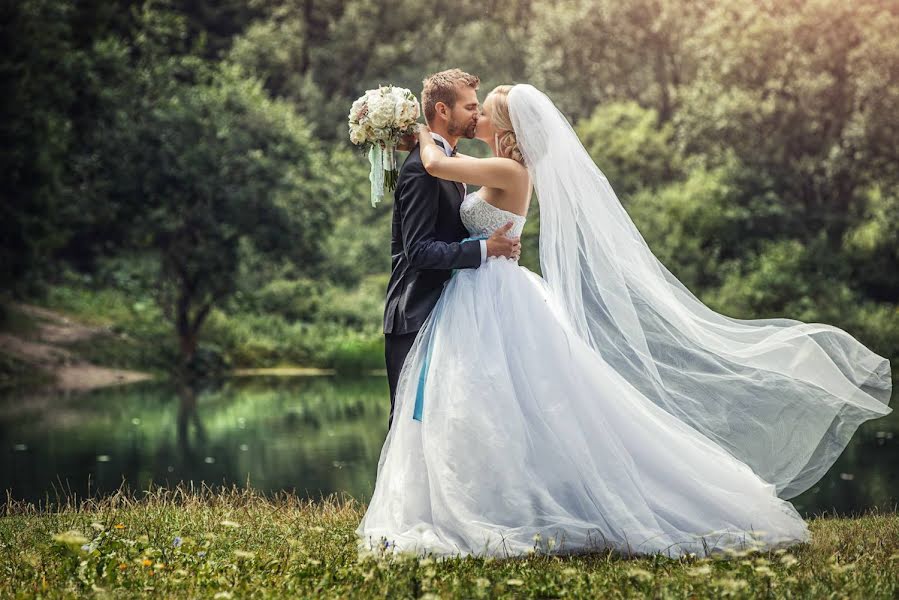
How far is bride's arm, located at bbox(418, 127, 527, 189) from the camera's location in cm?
481

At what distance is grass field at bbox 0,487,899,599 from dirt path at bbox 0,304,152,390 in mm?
14473

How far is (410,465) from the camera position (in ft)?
15.9

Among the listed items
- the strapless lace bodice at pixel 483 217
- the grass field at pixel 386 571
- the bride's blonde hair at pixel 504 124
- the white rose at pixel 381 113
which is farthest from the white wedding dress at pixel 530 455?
the white rose at pixel 381 113

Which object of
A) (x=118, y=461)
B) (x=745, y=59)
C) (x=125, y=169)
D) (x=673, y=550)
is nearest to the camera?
(x=673, y=550)

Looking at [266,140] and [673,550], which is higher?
[266,140]

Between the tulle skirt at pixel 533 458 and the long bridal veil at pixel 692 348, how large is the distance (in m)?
0.22

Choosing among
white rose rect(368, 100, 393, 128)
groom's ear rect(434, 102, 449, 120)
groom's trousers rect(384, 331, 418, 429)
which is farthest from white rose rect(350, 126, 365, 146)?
groom's trousers rect(384, 331, 418, 429)

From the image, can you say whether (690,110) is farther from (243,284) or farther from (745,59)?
(243,284)

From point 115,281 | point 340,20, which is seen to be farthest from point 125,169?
point 340,20

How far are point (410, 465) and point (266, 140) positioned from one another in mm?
17660

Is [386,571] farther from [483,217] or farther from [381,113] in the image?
[381,113]

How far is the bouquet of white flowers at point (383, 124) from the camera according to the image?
16.6 ft

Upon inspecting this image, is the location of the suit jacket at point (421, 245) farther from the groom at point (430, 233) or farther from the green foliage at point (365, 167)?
the green foliage at point (365, 167)

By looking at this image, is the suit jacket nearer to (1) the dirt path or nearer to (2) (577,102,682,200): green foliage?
(1) the dirt path
